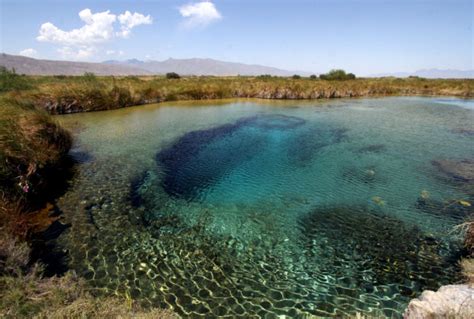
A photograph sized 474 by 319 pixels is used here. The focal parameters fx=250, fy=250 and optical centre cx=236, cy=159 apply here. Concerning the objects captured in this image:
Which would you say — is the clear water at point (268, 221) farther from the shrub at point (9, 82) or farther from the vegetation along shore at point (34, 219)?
the shrub at point (9, 82)

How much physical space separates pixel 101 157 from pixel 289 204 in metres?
9.59

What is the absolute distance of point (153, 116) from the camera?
22484mm

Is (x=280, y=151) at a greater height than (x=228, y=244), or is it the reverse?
(x=280, y=151)

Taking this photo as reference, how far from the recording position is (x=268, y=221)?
732cm

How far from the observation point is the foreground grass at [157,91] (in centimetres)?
2331

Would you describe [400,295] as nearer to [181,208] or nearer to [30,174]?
[181,208]

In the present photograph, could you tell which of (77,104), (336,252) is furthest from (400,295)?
(77,104)

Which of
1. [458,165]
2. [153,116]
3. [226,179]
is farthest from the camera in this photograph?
[153,116]

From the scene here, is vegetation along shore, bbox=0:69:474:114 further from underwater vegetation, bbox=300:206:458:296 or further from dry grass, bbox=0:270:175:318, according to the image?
underwater vegetation, bbox=300:206:458:296

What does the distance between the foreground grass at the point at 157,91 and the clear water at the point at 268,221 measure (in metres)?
7.41

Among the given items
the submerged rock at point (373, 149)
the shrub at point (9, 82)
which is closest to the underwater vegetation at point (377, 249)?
the submerged rock at point (373, 149)

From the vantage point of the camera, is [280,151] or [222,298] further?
[280,151]

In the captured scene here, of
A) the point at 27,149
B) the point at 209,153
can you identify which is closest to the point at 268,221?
the point at 209,153

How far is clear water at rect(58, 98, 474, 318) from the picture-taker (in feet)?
16.3
